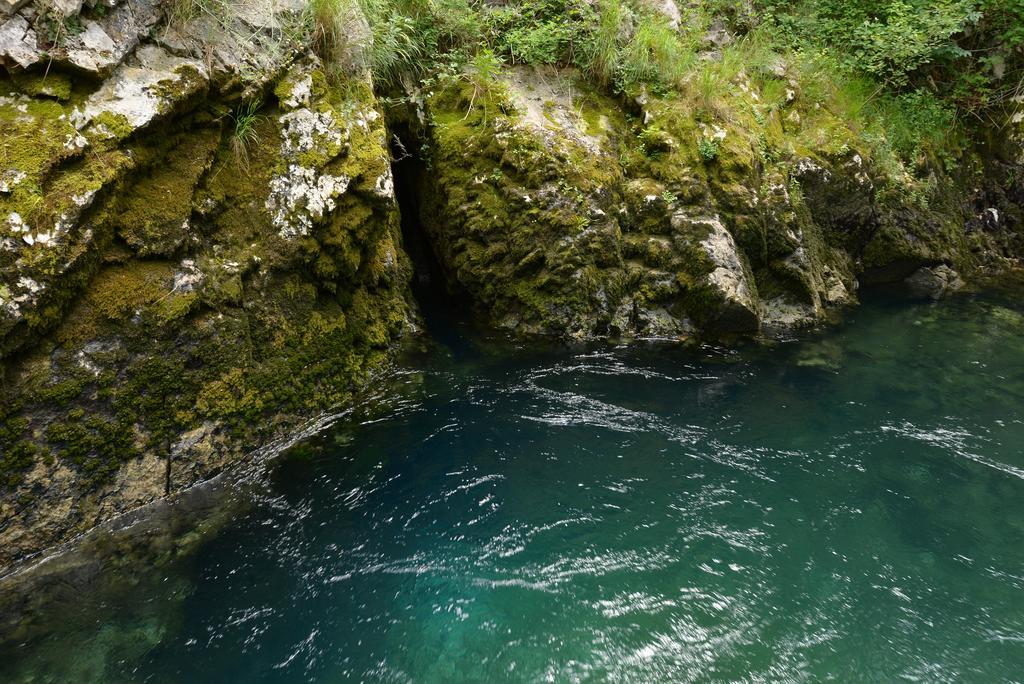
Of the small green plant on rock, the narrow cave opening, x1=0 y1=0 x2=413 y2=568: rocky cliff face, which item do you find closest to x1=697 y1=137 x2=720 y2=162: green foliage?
the narrow cave opening

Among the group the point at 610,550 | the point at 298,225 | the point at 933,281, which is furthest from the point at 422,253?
the point at 933,281

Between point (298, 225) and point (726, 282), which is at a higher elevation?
point (298, 225)

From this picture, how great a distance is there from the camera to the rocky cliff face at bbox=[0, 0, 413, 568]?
3.47m

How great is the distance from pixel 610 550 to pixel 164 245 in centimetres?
382

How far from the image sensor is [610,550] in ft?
12.0

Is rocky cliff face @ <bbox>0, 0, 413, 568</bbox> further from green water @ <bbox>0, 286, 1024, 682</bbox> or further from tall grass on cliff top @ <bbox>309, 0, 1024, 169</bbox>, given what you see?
tall grass on cliff top @ <bbox>309, 0, 1024, 169</bbox>

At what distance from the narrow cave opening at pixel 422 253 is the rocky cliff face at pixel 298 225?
175mm

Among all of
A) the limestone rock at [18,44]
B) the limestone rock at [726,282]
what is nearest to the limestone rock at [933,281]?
the limestone rock at [726,282]

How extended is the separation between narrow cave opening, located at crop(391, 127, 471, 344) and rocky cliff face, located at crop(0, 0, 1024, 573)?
18cm

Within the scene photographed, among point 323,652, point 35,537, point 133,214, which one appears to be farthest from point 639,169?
point 35,537

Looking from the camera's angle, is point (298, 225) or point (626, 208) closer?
point (298, 225)

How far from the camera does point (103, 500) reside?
3752 millimetres

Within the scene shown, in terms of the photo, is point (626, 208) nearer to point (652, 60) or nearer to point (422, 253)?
point (652, 60)

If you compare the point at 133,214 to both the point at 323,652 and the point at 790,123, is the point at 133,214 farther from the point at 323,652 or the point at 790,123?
the point at 790,123
